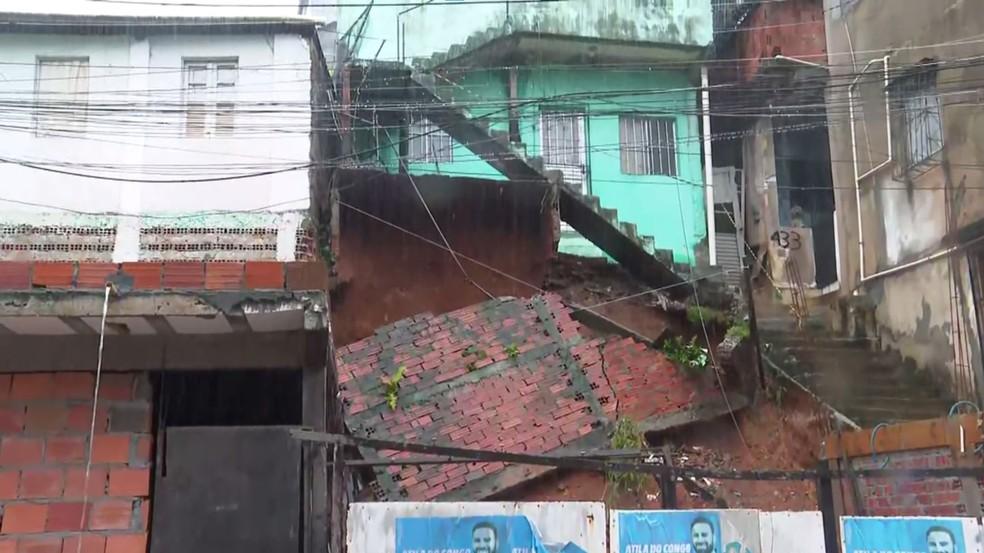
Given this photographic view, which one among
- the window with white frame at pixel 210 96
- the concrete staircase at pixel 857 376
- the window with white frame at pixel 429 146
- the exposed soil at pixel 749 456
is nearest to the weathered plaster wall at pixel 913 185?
the concrete staircase at pixel 857 376

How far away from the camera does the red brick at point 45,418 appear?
4754 millimetres

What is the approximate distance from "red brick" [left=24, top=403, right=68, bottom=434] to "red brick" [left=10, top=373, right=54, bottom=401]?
0.06 m

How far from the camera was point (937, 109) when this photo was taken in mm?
12297

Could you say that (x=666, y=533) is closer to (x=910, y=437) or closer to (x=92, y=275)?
(x=92, y=275)

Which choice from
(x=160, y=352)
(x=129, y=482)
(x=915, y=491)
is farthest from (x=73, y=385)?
(x=915, y=491)

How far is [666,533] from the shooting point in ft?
14.9

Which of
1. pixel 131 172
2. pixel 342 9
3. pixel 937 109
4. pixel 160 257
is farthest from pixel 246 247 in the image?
pixel 937 109

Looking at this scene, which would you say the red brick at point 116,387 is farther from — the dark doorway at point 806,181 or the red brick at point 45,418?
the dark doorway at point 806,181

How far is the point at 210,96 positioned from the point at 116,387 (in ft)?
23.2

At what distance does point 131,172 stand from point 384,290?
434 centimetres

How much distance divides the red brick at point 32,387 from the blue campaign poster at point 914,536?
4578 mm

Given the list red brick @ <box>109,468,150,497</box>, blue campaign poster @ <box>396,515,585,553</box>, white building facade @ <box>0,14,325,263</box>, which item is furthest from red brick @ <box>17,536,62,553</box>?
white building facade @ <box>0,14,325,263</box>

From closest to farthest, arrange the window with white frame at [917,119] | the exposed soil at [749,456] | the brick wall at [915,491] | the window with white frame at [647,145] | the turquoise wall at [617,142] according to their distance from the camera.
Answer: the brick wall at [915,491], the exposed soil at [749,456], the window with white frame at [917,119], the turquoise wall at [617,142], the window with white frame at [647,145]

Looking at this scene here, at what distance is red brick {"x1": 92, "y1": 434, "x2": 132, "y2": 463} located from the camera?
15.4 feet
